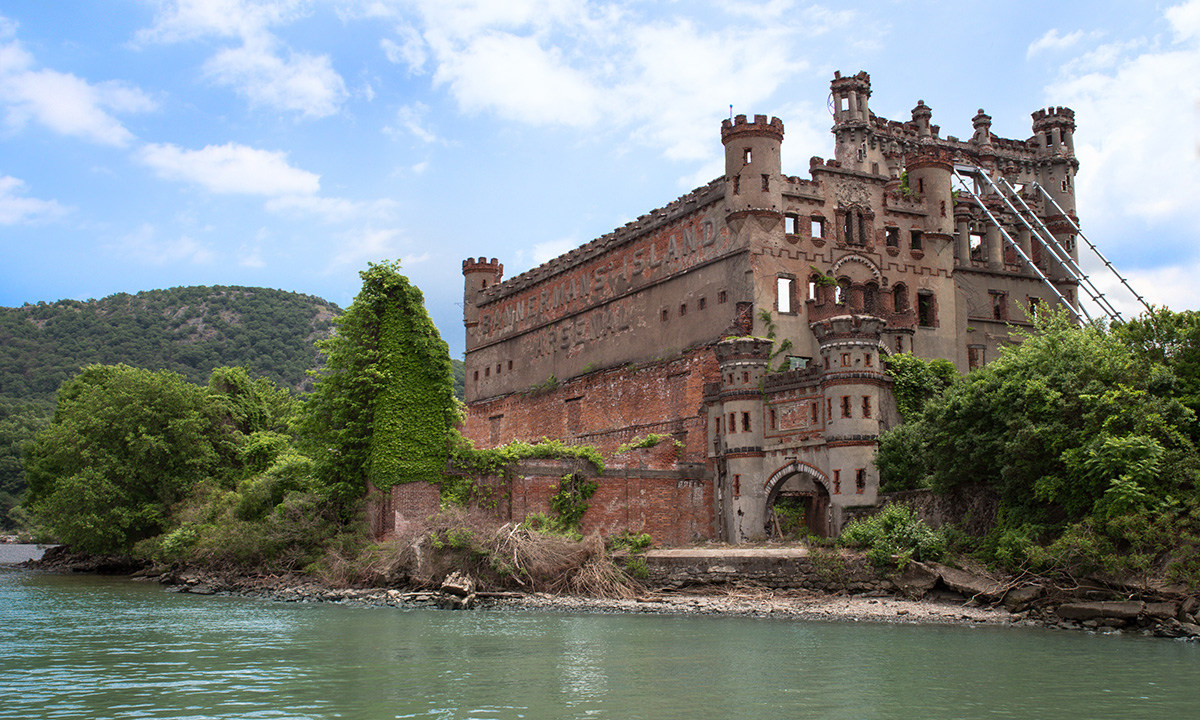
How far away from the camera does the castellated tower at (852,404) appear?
34969 millimetres

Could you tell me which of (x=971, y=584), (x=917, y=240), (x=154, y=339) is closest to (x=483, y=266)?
(x=917, y=240)

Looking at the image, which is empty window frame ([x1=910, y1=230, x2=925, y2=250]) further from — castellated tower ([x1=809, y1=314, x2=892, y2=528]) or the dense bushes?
the dense bushes

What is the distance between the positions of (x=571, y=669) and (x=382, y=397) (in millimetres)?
21782

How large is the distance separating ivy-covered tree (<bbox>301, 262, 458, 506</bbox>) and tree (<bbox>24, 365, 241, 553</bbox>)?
11291 mm

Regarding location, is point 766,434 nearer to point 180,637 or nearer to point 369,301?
point 369,301

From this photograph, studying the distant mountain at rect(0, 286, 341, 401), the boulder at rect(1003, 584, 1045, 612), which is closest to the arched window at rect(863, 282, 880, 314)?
the boulder at rect(1003, 584, 1045, 612)

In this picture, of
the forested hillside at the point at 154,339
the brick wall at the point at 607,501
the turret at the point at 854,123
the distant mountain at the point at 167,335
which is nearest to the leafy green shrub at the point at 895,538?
the brick wall at the point at 607,501

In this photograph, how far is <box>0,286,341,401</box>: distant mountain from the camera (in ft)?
373

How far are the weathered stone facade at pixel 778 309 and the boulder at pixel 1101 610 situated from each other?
878 centimetres

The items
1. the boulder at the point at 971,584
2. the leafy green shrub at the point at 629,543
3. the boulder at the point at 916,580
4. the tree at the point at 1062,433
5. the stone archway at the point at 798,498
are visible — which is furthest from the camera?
the stone archway at the point at 798,498

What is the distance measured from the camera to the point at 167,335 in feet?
414

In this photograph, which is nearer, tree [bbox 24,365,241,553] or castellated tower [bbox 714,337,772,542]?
castellated tower [bbox 714,337,772,542]

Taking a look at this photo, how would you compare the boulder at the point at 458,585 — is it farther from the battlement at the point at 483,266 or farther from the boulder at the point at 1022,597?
the battlement at the point at 483,266

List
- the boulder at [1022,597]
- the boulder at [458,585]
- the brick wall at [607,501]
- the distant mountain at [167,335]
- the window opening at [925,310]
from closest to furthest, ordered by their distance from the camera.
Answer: the boulder at [1022,597]
the boulder at [458,585]
the brick wall at [607,501]
the window opening at [925,310]
the distant mountain at [167,335]
